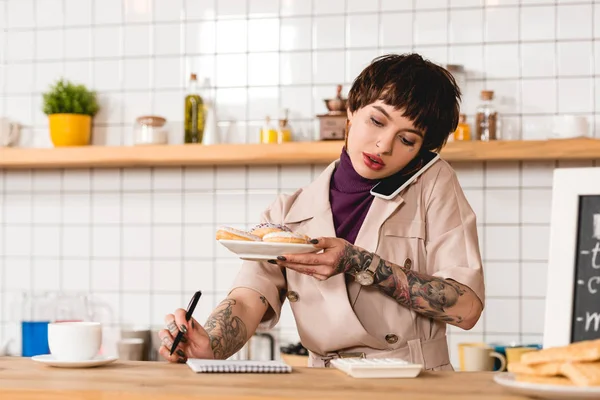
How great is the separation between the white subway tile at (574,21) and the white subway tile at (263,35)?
1144 mm

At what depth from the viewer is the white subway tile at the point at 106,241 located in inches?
140

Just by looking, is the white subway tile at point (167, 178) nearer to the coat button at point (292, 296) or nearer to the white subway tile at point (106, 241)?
the white subway tile at point (106, 241)

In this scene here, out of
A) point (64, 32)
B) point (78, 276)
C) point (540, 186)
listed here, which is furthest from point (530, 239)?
point (64, 32)

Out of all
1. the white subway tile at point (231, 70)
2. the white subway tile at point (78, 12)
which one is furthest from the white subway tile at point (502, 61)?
the white subway tile at point (78, 12)

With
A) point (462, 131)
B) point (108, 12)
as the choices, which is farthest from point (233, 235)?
point (108, 12)

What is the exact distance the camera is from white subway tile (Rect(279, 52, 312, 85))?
3428 millimetres

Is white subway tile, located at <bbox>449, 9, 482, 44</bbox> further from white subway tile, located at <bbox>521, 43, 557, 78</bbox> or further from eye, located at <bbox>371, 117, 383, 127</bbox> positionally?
eye, located at <bbox>371, 117, 383, 127</bbox>

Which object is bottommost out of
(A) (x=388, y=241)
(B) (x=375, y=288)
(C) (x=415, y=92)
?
(B) (x=375, y=288)

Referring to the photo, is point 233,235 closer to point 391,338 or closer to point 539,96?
point 391,338

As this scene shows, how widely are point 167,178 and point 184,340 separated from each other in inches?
77.2

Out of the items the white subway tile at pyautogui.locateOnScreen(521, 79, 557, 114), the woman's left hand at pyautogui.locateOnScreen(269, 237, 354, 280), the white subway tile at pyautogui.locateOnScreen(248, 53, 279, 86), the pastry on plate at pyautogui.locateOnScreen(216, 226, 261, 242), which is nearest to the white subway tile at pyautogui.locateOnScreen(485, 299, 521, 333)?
the white subway tile at pyautogui.locateOnScreen(521, 79, 557, 114)

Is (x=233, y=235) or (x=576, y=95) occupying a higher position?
(x=576, y=95)

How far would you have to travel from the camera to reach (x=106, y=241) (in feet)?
11.7

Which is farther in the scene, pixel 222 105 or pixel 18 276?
pixel 18 276
